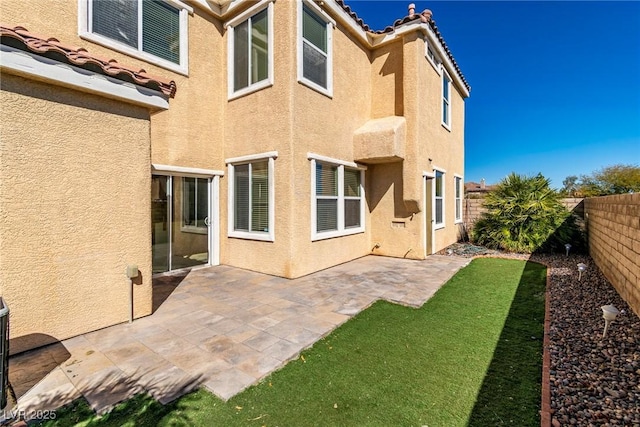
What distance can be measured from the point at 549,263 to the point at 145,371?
47.9 feet

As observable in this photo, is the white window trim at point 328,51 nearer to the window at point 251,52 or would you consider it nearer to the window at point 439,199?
the window at point 251,52

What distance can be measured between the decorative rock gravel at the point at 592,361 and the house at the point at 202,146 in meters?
6.05

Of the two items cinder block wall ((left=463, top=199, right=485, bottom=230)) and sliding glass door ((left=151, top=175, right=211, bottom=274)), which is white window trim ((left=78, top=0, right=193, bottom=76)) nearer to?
sliding glass door ((left=151, top=175, right=211, bottom=274))

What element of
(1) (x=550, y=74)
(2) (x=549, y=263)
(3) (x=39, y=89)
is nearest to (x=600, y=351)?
(2) (x=549, y=263)

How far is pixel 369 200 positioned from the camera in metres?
13.6

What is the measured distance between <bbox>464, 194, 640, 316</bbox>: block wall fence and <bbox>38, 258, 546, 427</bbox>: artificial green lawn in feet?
6.89

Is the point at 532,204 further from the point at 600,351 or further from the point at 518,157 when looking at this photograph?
the point at 518,157

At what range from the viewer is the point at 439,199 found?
50.4ft

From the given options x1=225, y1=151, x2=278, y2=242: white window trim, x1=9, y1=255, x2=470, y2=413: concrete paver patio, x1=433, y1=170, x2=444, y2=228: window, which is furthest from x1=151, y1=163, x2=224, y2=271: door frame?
x1=433, y1=170, x2=444, y2=228: window

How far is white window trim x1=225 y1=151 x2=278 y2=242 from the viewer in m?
9.70

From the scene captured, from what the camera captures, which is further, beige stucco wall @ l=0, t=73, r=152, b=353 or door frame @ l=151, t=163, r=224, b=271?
door frame @ l=151, t=163, r=224, b=271

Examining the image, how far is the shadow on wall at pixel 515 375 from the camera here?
349cm

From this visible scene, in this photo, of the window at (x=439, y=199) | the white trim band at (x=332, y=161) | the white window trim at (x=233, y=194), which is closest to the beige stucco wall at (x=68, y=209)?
the white window trim at (x=233, y=194)

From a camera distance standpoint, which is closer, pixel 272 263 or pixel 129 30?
pixel 129 30
